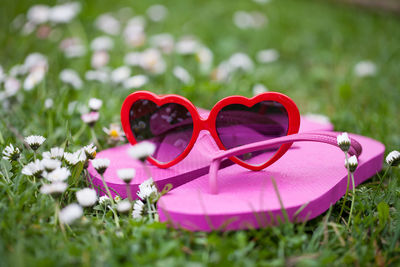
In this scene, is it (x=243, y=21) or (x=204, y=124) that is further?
(x=243, y=21)

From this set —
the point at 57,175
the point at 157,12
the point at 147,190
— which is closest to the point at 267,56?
the point at 157,12

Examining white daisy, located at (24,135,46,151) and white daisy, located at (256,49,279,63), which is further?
white daisy, located at (256,49,279,63)

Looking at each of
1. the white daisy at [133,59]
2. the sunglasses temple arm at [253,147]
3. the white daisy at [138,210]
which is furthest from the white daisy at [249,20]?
the white daisy at [138,210]

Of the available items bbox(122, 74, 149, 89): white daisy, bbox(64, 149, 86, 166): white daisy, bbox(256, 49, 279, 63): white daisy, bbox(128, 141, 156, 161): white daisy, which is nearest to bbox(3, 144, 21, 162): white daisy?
bbox(64, 149, 86, 166): white daisy

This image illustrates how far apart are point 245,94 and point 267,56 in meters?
0.52

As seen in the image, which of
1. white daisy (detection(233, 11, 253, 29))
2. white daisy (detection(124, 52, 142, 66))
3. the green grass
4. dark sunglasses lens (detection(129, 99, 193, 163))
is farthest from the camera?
white daisy (detection(233, 11, 253, 29))

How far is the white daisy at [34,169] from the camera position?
2.74 feet

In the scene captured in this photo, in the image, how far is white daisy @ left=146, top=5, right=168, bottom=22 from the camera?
250 cm

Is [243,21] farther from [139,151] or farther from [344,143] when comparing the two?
[139,151]

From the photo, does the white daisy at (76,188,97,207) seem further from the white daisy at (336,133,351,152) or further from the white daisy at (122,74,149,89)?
the white daisy at (122,74,149,89)

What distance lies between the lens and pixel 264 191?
832 mm

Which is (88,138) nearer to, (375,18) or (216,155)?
(216,155)

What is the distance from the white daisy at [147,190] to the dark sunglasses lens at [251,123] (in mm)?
207

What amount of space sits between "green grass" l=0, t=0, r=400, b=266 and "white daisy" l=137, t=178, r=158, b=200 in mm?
85
